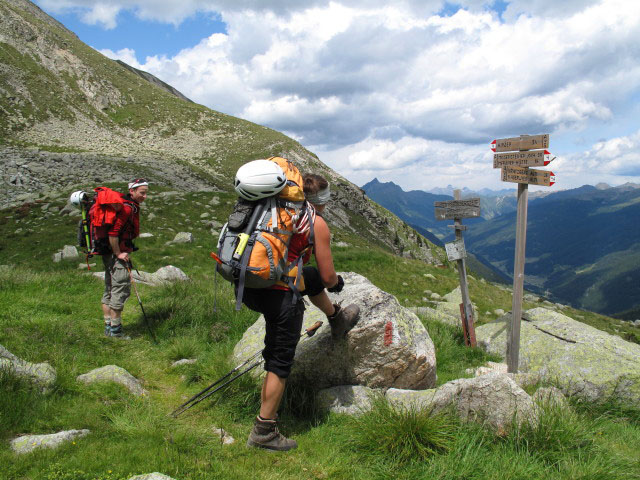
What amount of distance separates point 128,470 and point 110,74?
77.9m

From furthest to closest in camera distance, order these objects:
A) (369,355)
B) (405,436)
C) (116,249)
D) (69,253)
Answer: (69,253) < (116,249) < (369,355) < (405,436)

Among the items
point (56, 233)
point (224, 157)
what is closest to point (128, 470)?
→ point (56, 233)

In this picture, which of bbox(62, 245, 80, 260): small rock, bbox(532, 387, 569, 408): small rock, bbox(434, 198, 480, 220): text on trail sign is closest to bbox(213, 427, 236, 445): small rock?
bbox(532, 387, 569, 408): small rock

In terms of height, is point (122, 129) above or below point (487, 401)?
above

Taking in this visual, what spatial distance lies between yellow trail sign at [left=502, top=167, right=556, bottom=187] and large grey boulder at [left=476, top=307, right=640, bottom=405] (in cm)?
350

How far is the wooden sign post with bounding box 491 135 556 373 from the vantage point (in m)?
8.20

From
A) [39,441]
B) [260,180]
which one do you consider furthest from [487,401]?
[39,441]

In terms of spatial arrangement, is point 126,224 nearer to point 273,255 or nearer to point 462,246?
point 273,255

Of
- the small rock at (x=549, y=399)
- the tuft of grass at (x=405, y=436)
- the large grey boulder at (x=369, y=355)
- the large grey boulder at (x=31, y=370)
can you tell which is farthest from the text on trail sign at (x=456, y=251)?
the large grey boulder at (x=31, y=370)

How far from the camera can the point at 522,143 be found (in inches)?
334

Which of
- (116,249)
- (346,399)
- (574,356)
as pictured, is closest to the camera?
(346,399)

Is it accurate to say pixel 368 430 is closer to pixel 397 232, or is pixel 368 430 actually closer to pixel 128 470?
pixel 128 470

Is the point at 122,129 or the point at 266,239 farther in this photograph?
the point at 122,129

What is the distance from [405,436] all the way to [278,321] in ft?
6.17
